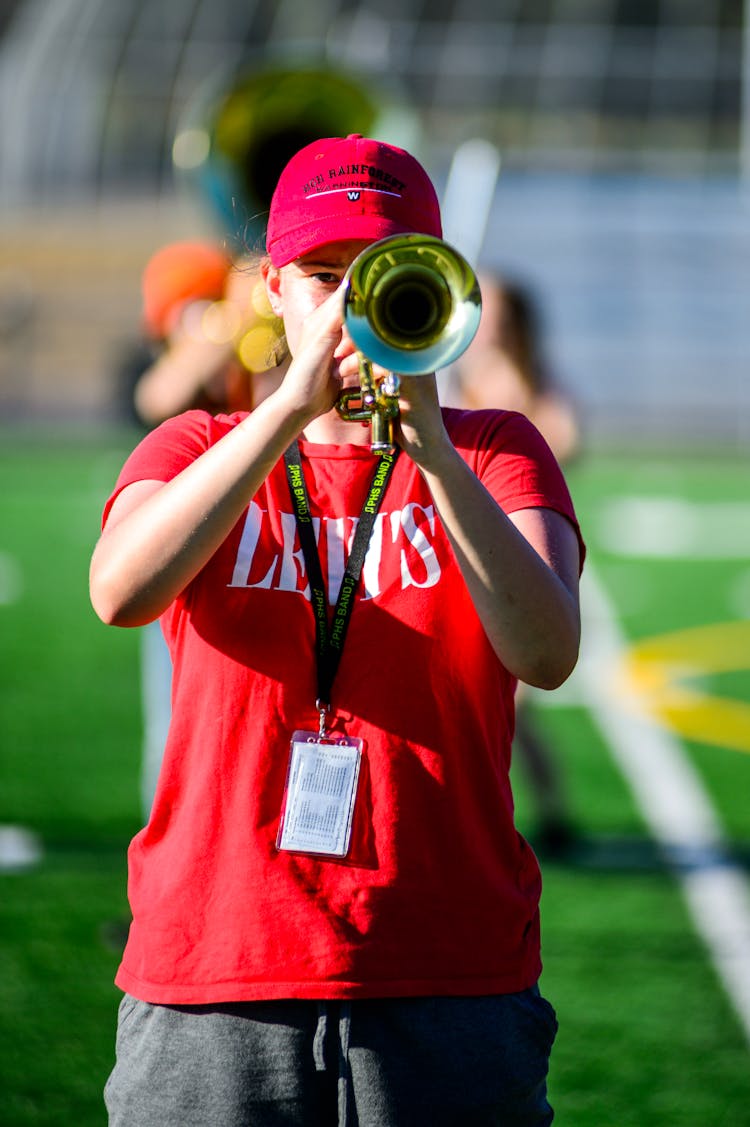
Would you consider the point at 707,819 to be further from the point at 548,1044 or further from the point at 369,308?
the point at 369,308

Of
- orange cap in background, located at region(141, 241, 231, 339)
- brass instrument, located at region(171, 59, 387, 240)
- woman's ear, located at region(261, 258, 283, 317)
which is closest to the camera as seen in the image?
woman's ear, located at region(261, 258, 283, 317)

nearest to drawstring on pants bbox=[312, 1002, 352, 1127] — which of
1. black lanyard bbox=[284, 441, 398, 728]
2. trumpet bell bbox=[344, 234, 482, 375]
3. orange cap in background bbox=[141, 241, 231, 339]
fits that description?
black lanyard bbox=[284, 441, 398, 728]

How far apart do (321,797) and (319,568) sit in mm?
334

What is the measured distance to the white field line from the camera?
4992 mm

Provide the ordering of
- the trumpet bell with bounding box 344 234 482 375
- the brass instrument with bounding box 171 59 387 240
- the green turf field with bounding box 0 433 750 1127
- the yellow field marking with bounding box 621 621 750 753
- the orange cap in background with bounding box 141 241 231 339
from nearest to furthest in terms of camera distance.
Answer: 1. the trumpet bell with bounding box 344 234 482 375
2. the green turf field with bounding box 0 433 750 1127
3. the orange cap in background with bounding box 141 241 231 339
4. the brass instrument with bounding box 171 59 387 240
5. the yellow field marking with bounding box 621 621 750 753

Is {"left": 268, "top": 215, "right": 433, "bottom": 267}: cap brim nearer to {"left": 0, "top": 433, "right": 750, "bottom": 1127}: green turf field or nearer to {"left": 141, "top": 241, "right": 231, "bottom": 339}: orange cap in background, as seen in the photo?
{"left": 0, "top": 433, "right": 750, "bottom": 1127}: green turf field

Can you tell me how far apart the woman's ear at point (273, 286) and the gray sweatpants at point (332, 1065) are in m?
1.03

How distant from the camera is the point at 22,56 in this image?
36.6 metres

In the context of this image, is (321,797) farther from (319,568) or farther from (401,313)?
(401,313)

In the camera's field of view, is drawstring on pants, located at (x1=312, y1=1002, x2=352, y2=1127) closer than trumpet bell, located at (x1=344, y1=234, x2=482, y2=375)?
No

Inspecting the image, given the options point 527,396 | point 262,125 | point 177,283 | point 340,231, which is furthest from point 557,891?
point 340,231

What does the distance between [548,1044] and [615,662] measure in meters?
7.76

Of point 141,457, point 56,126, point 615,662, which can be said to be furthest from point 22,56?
point 141,457

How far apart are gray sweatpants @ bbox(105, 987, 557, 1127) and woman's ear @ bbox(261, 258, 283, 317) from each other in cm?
103
